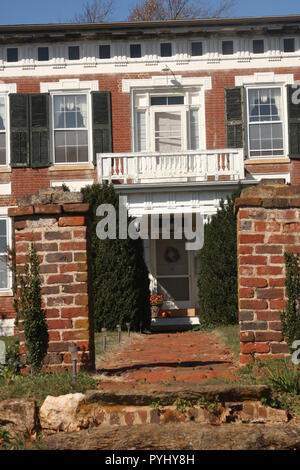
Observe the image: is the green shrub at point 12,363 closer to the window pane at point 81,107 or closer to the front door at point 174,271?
the window pane at point 81,107

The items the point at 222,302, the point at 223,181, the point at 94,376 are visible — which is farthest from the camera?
the point at 223,181

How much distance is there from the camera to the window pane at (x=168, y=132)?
845 inches

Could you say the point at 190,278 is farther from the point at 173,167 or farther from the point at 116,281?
the point at 116,281

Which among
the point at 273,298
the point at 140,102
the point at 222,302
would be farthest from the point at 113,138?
the point at 273,298

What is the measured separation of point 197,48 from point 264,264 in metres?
13.4

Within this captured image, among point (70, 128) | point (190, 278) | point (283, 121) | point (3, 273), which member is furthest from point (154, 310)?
point (283, 121)

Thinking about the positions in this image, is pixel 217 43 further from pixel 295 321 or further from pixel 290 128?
pixel 295 321

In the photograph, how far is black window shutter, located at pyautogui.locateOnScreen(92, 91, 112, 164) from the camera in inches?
819

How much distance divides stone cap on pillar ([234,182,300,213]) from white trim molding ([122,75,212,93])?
41.6 feet

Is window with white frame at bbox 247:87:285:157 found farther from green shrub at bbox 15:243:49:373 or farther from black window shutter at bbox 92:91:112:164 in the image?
green shrub at bbox 15:243:49:373

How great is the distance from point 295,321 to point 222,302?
8.32 meters

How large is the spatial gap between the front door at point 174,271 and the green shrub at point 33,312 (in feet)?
46.2
